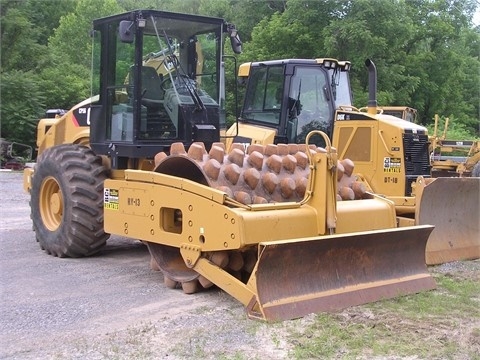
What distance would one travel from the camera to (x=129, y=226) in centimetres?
650

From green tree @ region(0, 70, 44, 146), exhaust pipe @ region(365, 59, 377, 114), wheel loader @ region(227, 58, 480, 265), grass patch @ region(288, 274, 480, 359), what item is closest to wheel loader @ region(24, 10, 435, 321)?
grass patch @ region(288, 274, 480, 359)

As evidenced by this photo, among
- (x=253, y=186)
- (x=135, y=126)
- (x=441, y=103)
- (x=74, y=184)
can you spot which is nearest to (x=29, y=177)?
(x=74, y=184)

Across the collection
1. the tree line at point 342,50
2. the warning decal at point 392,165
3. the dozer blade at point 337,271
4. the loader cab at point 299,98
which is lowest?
the dozer blade at point 337,271

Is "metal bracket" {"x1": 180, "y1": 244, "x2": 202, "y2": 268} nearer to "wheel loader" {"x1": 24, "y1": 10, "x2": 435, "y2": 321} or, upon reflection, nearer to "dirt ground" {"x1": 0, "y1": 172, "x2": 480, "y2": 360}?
"wheel loader" {"x1": 24, "y1": 10, "x2": 435, "y2": 321}

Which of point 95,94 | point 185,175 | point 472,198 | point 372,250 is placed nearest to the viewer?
point 372,250

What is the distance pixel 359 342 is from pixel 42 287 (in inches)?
124

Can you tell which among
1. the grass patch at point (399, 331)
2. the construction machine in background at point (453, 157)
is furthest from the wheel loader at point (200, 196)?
the construction machine in background at point (453, 157)

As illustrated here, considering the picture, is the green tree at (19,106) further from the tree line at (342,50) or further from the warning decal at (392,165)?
the warning decal at (392,165)

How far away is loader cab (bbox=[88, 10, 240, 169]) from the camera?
7.21 metres

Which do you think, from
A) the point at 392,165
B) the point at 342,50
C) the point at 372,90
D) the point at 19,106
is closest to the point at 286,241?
the point at 392,165

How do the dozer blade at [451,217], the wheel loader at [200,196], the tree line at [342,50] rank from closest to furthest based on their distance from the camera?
the wheel loader at [200,196] < the dozer blade at [451,217] < the tree line at [342,50]

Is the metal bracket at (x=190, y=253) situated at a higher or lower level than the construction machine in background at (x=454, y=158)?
lower

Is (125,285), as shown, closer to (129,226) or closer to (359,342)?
(129,226)

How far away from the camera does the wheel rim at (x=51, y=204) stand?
309 inches
